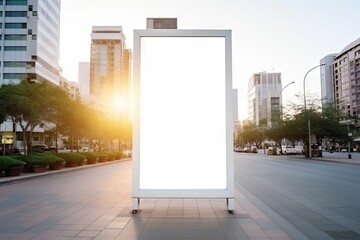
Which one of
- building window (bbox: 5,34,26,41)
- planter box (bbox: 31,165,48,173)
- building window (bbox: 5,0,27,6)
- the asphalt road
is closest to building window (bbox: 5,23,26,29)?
building window (bbox: 5,34,26,41)

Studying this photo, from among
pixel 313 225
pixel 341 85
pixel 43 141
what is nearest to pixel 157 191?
pixel 313 225

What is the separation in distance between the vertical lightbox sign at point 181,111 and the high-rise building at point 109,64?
5659 inches

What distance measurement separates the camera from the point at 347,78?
118688mm

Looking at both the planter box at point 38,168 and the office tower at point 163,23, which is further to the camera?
→ the office tower at point 163,23

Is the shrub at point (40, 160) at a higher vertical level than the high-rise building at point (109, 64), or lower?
lower

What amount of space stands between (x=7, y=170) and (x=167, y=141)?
1081cm

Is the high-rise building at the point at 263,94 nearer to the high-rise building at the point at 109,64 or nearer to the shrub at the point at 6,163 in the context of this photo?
the high-rise building at the point at 109,64

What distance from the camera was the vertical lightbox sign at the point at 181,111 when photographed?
27.1 feet

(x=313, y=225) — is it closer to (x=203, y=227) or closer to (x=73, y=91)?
(x=203, y=227)

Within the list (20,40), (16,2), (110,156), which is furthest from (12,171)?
(16,2)

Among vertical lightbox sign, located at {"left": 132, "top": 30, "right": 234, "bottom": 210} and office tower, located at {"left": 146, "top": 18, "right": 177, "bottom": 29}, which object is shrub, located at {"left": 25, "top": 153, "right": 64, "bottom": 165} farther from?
office tower, located at {"left": 146, "top": 18, "right": 177, "bottom": 29}

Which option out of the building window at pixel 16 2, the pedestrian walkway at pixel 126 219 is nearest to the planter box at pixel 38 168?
the pedestrian walkway at pixel 126 219

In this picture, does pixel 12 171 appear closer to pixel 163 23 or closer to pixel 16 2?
pixel 163 23

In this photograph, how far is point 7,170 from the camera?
16203 millimetres
